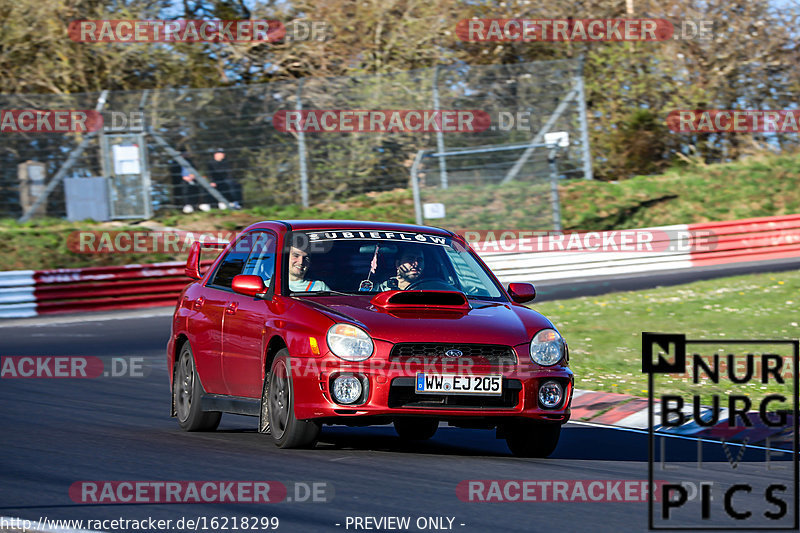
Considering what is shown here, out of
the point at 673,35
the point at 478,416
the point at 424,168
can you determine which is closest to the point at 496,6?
the point at 673,35

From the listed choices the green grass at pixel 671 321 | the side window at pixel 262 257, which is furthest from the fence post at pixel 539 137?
the side window at pixel 262 257

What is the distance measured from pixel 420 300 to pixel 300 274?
3.04 feet

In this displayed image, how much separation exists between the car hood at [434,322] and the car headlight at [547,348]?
0.05m

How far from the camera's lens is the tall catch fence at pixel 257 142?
1054 inches

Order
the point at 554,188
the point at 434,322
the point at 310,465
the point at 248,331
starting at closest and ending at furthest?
the point at 310,465 < the point at 434,322 < the point at 248,331 < the point at 554,188

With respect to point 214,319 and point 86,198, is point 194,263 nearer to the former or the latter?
point 214,319

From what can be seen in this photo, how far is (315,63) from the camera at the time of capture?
36.3 m

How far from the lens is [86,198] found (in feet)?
87.8

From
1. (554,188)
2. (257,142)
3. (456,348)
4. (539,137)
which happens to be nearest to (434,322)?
(456,348)

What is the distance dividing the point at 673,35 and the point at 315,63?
10267mm

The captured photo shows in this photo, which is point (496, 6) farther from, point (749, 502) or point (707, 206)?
point (749, 502)

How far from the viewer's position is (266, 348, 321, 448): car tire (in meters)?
7.63

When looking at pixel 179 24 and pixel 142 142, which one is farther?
pixel 179 24

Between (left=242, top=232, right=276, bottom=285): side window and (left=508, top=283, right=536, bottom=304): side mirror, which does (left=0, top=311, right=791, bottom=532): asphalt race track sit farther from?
(left=242, top=232, right=276, bottom=285): side window
